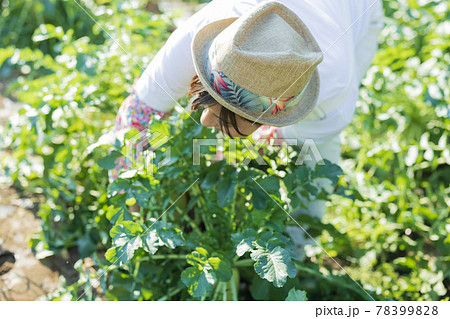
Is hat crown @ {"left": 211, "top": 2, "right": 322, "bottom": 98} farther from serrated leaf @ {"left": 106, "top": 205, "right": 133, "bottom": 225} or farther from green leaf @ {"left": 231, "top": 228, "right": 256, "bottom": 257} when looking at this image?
serrated leaf @ {"left": 106, "top": 205, "right": 133, "bottom": 225}

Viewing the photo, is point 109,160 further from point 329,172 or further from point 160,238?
point 329,172

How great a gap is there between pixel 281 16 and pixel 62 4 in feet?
7.38

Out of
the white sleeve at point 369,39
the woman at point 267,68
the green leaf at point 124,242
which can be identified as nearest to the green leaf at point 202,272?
the green leaf at point 124,242

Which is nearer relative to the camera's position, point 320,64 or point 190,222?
point 320,64

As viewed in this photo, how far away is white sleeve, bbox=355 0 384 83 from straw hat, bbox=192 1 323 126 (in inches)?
19.7

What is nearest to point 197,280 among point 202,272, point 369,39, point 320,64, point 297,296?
point 202,272

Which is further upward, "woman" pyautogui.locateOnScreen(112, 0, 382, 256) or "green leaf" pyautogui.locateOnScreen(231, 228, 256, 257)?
"woman" pyautogui.locateOnScreen(112, 0, 382, 256)

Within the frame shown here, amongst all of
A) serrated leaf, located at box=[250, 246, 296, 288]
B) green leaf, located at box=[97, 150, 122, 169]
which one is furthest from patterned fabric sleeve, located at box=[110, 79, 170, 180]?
serrated leaf, located at box=[250, 246, 296, 288]

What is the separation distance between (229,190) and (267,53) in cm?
45

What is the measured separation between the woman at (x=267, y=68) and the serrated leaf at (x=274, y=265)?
311mm

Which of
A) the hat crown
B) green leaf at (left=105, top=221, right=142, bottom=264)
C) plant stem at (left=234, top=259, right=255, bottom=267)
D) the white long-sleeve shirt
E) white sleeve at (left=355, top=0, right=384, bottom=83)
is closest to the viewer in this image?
the hat crown

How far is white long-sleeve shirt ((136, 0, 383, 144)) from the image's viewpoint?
56.6 inches

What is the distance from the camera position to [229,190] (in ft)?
4.94
